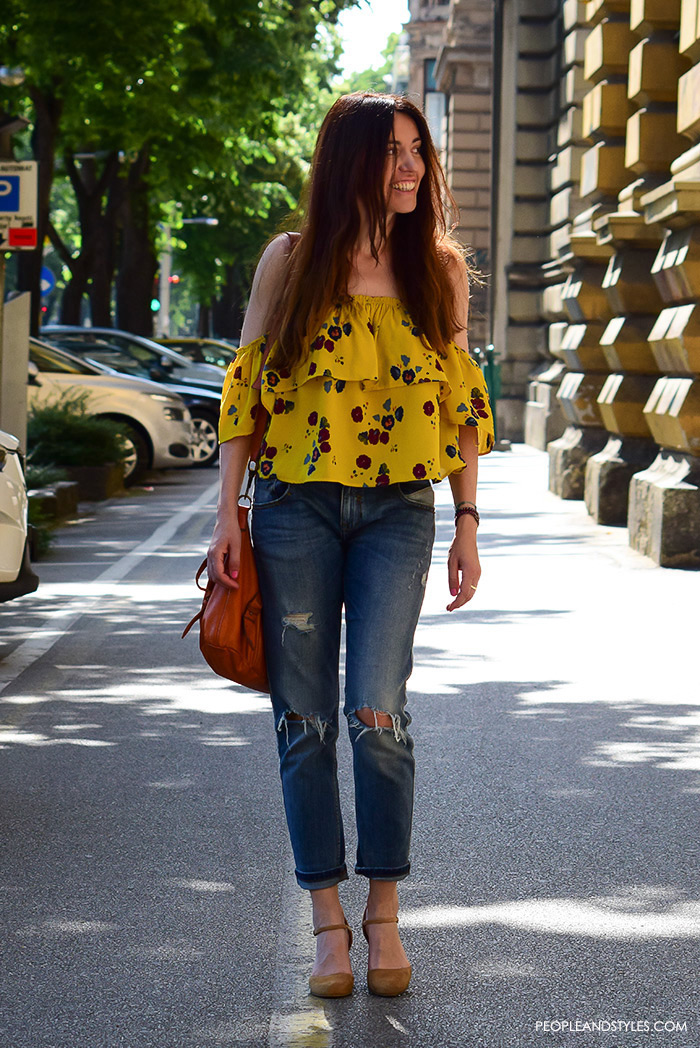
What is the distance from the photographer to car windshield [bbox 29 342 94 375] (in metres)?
19.1

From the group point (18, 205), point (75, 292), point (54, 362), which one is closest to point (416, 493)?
point (18, 205)

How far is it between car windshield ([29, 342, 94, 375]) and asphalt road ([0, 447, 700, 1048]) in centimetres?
1011

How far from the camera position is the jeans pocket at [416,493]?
3559mm

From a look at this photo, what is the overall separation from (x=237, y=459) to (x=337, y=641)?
0.46 meters

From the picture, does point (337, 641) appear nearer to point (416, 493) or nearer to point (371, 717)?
point (371, 717)

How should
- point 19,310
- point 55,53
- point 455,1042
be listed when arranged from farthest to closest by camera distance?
point 55,53 → point 19,310 → point 455,1042

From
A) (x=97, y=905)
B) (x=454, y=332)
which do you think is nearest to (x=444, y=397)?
(x=454, y=332)

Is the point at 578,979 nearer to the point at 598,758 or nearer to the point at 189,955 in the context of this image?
the point at 189,955

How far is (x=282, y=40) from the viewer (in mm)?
23875

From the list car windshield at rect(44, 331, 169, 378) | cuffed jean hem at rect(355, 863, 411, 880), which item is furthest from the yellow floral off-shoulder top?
car windshield at rect(44, 331, 169, 378)

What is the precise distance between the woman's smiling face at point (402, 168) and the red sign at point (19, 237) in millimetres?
10092

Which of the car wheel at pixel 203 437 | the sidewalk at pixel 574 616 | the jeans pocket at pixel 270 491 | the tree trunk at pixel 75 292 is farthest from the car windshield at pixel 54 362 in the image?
the jeans pocket at pixel 270 491

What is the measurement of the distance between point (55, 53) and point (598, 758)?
16442 millimetres

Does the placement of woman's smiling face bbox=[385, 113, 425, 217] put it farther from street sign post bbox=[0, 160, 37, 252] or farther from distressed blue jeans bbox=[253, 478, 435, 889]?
street sign post bbox=[0, 160, 37, 252]
